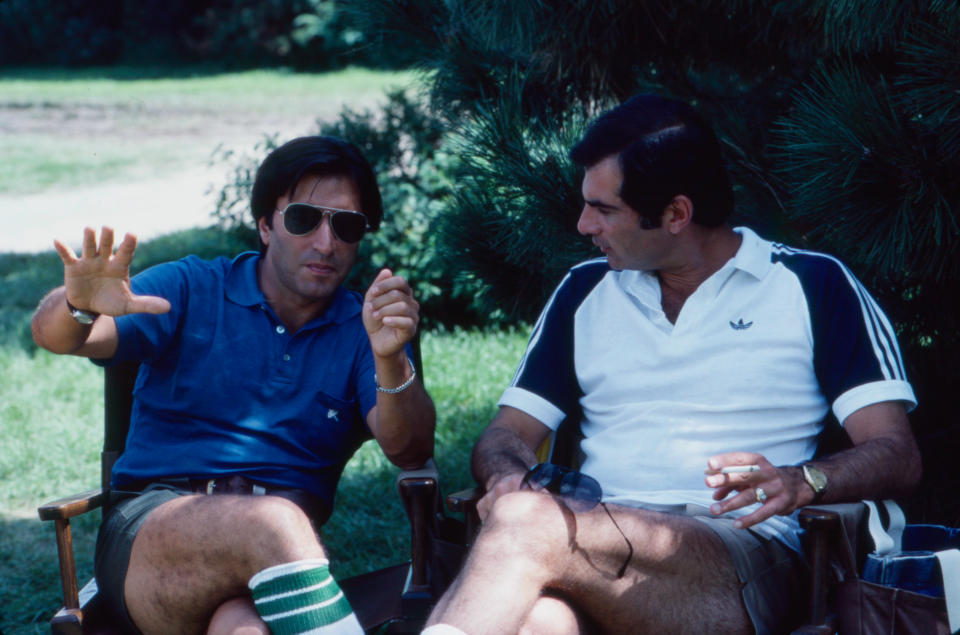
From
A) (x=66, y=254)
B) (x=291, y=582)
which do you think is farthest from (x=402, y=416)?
(x=66, y=254)

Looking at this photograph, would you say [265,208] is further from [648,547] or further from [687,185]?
[648,547]

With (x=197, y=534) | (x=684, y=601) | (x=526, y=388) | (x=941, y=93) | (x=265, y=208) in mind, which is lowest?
(x=684, y=601)

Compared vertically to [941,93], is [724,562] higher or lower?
lower

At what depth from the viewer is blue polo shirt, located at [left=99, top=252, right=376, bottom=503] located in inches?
117

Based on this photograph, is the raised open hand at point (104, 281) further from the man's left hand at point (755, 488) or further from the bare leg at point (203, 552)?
the man's left hand at point (755, 488)

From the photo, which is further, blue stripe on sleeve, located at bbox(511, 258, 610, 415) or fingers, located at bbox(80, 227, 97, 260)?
blue stripe on sleeve, located at bbox(511, 258, 610, 415)

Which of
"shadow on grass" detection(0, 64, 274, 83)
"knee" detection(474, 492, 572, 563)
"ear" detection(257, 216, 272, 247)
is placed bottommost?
"knee" detection(474, 492, 572, 563)

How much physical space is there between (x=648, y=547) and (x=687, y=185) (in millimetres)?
1056

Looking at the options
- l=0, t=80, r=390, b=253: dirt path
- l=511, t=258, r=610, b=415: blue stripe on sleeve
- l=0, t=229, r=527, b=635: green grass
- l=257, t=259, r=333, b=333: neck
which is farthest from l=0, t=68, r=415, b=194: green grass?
l=511, t=258, r=610, b=415: blue stripe on sleeve

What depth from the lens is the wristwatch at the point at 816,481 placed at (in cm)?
255

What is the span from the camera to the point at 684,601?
8.16ft

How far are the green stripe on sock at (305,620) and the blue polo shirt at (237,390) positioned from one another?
2.09ft

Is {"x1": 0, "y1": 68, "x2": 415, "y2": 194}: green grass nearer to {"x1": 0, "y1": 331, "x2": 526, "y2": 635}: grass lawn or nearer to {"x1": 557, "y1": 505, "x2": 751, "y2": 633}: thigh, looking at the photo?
{"x1": 0, "y1": 331, "x2": 526, "y2": 635}: grass lawn

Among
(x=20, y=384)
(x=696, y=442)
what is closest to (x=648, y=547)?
(x=696, y=442)
